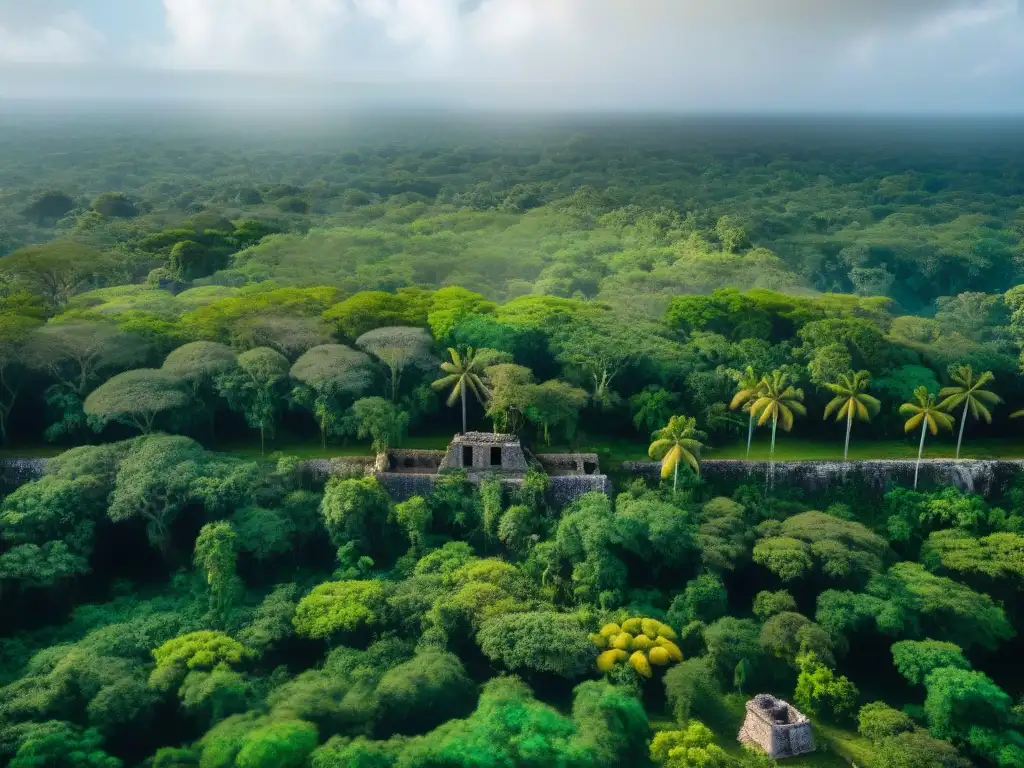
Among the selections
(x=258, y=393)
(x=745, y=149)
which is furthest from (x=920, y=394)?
(x=745, y=149)

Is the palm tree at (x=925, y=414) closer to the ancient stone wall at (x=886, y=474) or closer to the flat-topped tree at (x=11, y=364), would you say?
the ancient stone wall at (x=886, y=474)

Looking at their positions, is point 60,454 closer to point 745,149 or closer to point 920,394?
point 920,394

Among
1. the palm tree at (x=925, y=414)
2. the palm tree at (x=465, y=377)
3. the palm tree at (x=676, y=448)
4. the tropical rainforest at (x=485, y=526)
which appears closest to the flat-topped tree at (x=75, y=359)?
the tropical rainforest at (x=485, y=526)

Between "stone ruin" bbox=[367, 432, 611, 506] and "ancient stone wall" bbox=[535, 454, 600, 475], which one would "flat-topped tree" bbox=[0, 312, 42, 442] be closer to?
"stone ruin" bbox=[367, 432, 611, 506]

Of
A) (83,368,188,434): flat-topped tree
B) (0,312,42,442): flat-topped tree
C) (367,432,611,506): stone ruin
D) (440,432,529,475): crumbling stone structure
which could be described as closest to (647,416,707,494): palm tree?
(367,432,611,506): stone ruin

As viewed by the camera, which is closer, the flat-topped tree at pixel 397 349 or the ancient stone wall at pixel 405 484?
the ancient stone wall at pixel 405 484

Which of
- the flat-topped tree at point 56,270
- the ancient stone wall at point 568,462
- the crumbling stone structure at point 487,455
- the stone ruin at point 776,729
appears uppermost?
the flat-topped tree at point 56,270

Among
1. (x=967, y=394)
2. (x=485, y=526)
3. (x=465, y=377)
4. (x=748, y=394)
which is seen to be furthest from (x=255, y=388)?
(x=967, y=394)
